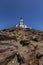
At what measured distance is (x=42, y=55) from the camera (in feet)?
44.2

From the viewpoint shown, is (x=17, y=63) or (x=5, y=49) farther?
(x=5, y=49)

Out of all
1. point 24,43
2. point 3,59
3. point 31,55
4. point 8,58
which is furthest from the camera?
point 24,43

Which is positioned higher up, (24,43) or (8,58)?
(24,43)

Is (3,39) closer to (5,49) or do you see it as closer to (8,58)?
(5,49)

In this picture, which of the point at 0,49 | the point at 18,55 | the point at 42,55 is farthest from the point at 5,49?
the point at 42,55

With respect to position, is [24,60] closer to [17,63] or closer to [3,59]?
[17,63]

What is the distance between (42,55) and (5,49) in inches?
154

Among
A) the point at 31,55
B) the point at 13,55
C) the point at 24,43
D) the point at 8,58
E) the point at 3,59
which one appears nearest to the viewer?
the point at 3,59

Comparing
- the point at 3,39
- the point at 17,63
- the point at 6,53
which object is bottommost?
the point at 17,63

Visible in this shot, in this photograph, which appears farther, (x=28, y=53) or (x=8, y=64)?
(x=28, y=53)

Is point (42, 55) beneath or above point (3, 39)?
beneath

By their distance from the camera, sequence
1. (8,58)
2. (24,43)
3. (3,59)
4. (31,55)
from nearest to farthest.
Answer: (3,59) < (8,58) < (31,55) < (24,43)

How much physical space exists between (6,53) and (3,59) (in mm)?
1647

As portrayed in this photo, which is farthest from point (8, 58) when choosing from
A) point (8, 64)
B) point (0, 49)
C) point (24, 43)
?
point (24, 43)
